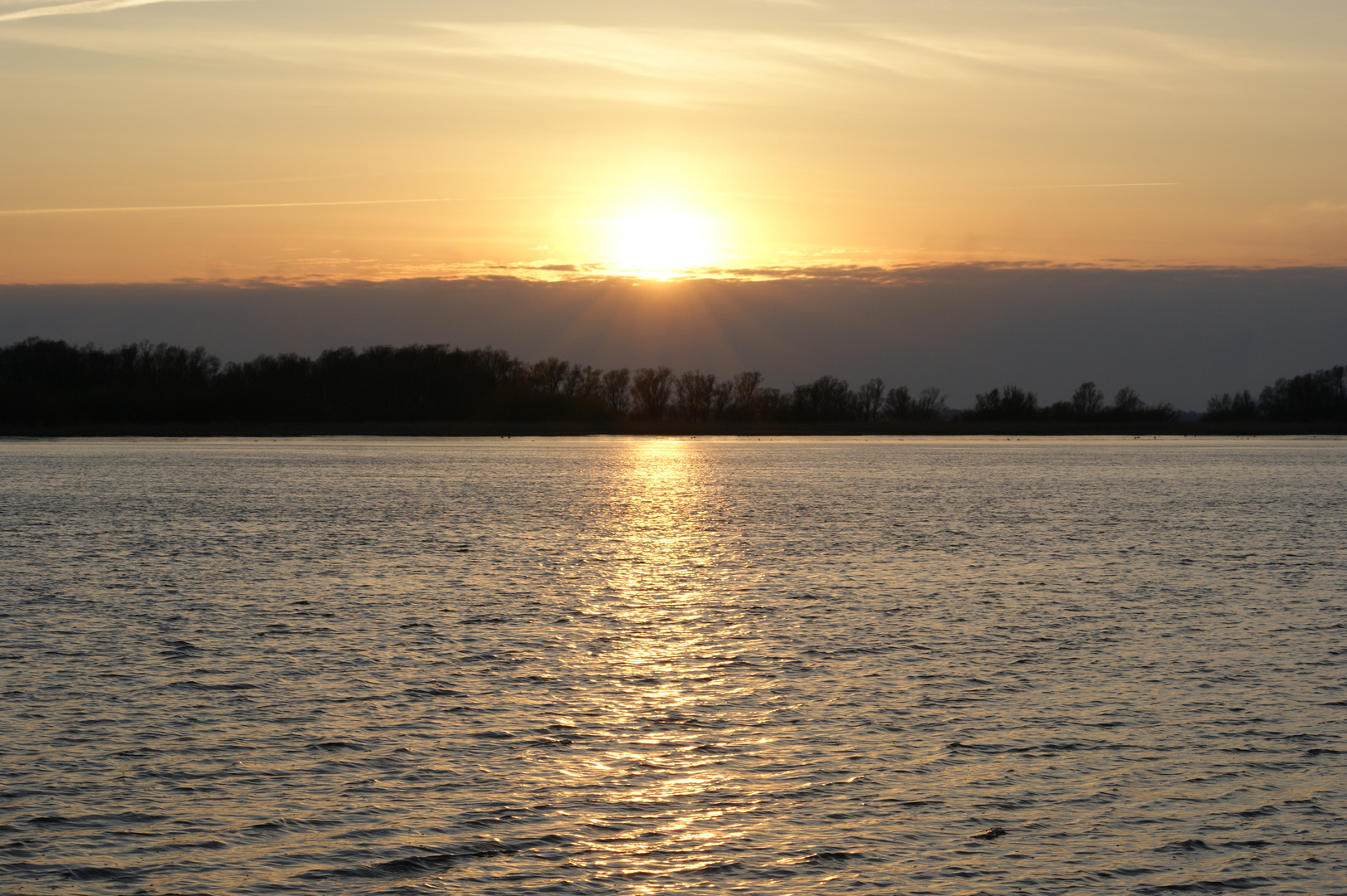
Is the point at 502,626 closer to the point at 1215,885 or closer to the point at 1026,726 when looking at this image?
the point at 1026,726

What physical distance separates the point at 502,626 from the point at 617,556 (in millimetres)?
13776

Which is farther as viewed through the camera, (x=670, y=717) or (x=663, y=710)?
(x=663, y=710)

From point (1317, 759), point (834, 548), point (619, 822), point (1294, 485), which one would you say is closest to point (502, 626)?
point (619, 822)

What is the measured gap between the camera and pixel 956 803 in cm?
1204

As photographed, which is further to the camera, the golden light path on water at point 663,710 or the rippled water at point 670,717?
the golden light path on water at point 663,710

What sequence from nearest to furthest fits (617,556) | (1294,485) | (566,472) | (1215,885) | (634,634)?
(1215,885)
(634,634)
(617,556)
(1294,485)
(566,472)

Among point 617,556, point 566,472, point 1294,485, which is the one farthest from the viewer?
point 566,472

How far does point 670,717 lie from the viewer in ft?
51.3

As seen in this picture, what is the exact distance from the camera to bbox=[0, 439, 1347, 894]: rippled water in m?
10.5

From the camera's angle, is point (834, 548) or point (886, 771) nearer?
point (886, 771)

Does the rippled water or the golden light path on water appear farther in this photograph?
the golden light path on water

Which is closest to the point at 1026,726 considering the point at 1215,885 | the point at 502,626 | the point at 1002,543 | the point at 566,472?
the point at 1215,885

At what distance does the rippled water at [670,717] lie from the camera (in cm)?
1054

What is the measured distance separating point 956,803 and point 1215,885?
102 inches
